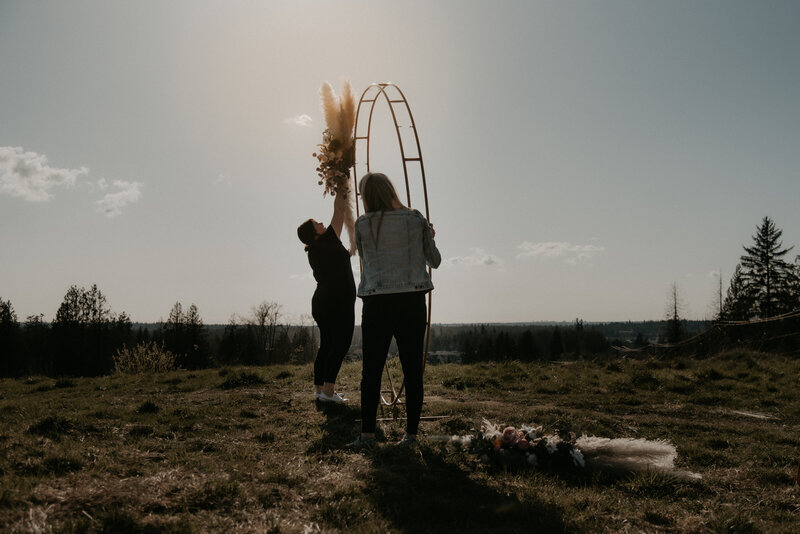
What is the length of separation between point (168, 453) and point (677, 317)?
60.6m

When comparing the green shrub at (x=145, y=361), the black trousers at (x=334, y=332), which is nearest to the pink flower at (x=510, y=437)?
the black trousers at (x=334, y=332)

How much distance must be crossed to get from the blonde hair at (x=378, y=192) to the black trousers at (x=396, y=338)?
29.3 inches

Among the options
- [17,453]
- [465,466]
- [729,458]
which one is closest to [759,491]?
[729,458]

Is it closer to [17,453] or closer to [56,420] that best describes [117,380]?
[56,420]

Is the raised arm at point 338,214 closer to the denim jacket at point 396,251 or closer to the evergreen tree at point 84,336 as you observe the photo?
the denim jacket at point 396,251

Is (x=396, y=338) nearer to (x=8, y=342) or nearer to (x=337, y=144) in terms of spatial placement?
(x=337, y=144)

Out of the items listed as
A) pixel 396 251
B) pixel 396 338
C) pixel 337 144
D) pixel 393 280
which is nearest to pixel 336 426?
pixel 396 338

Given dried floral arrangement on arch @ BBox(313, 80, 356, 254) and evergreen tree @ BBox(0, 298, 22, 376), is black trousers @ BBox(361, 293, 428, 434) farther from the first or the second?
evergreen tree @ BBox(0, 298, 22, 376)

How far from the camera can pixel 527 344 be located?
81188mm

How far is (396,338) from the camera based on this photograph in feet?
14.0

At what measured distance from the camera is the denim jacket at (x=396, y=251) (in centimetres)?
412

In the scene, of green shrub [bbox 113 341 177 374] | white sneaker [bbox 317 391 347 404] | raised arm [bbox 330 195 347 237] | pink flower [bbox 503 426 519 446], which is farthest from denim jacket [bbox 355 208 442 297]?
green shrub [bbox 113 341 177 374]

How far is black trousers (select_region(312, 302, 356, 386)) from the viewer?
608cm

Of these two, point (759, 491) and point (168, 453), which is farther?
point (168, 453)
